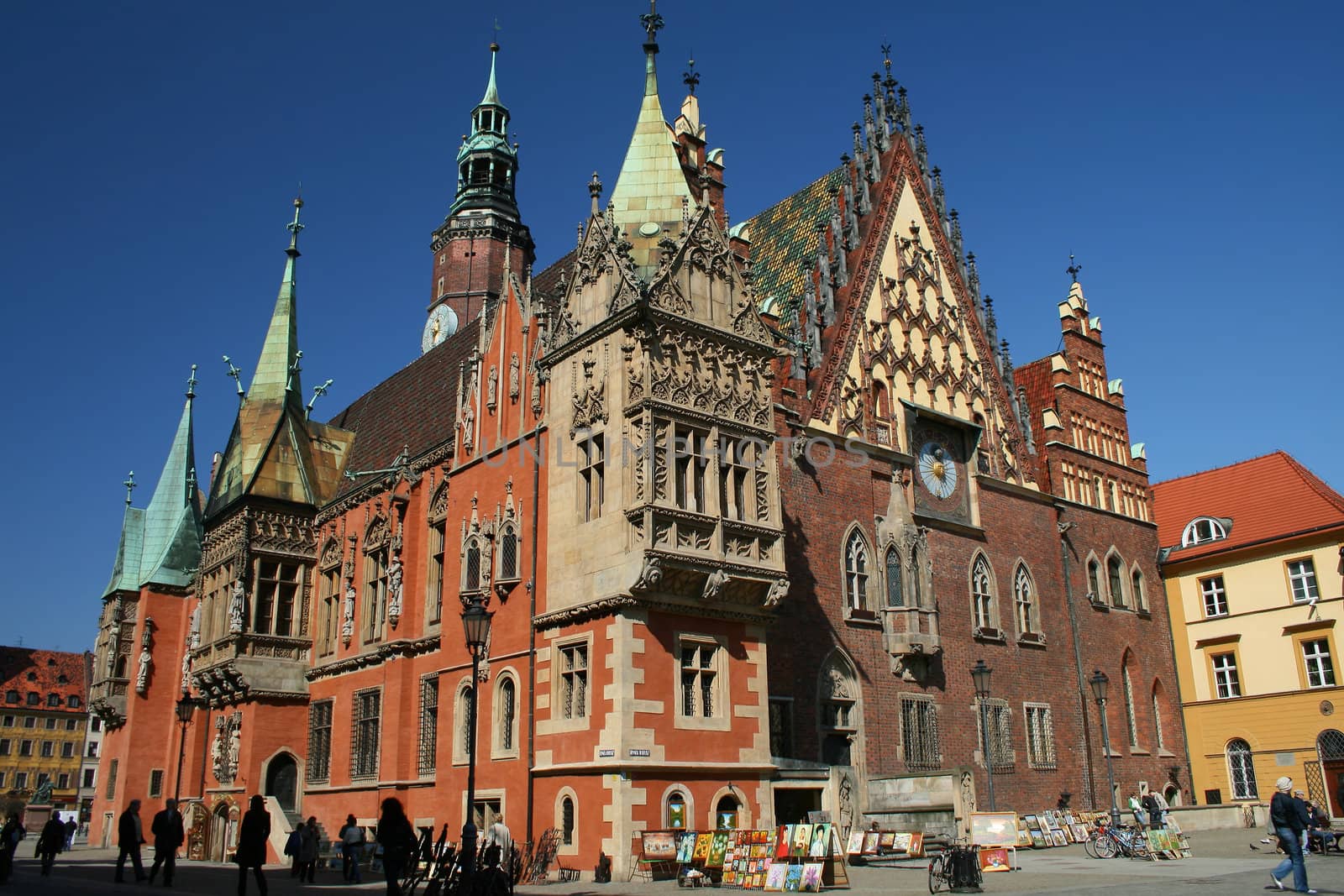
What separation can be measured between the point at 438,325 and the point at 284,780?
2642cm

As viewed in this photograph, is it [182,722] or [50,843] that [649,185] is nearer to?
[50,843]

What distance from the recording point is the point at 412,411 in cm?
3375

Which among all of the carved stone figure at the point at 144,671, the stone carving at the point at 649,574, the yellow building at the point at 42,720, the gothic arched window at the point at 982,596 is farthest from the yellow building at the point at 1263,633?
the yellow building at the point at 42,720

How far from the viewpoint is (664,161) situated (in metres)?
24.5

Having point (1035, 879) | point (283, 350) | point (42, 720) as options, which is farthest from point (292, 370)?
point (42, 720)

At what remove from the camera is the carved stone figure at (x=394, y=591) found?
28.2m

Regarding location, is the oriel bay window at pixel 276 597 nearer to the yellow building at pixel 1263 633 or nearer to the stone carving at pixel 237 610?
the stone carving at pixel 237 610

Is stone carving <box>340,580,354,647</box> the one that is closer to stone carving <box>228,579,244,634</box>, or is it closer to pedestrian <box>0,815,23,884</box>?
stone carving <box>228,579,244,634</box>

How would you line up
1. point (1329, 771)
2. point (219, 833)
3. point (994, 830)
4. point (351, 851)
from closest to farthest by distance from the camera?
point (994, 830), point (351, 851), point (219, 833), point (1329, 771)

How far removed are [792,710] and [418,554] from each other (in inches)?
413

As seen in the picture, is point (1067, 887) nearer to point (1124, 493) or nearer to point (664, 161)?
point (664, 161)

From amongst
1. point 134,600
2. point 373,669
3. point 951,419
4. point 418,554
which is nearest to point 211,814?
point 373,669

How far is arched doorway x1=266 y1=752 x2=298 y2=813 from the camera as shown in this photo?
31062 mm

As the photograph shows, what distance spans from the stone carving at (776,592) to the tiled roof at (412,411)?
1049 centimetres
